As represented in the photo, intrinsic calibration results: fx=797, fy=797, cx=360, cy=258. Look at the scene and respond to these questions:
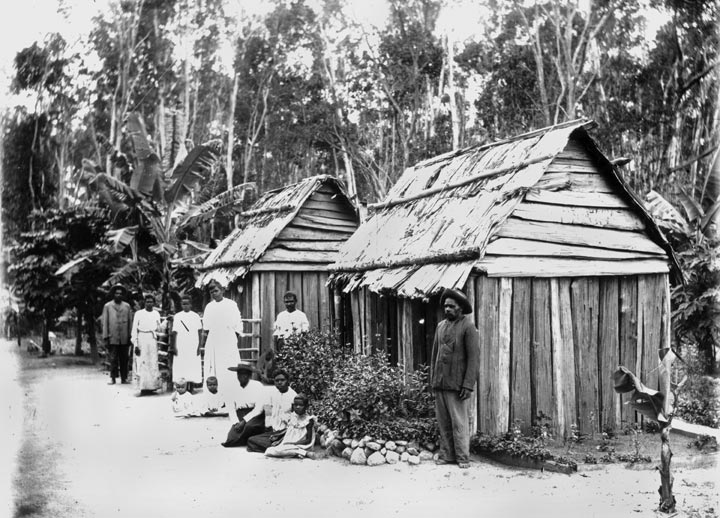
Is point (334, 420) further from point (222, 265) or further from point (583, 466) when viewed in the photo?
point (222, 265)

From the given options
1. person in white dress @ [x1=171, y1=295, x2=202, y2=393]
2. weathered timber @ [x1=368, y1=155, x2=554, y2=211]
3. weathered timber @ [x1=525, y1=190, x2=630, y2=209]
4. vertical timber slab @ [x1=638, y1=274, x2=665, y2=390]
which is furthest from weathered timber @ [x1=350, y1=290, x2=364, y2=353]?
vertical timber slab @ [x1=638, y1=274, x2=665, y2=390]

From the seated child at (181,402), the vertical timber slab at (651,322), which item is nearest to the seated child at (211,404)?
the seated child at (181,402)

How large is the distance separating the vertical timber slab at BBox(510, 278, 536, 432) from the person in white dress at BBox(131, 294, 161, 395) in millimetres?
8051

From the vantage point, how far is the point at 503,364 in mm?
9141

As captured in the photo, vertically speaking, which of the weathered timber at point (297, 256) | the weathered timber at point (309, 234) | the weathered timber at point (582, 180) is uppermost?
the weathered timber at point (582, 180)

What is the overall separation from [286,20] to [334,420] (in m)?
14.7

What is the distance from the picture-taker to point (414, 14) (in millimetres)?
25922

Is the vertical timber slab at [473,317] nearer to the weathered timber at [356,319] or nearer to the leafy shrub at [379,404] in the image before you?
the leafy shrub at [379,404]

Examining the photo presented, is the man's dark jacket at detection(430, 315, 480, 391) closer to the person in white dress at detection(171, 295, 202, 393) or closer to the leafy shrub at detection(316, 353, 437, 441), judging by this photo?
the leafy shrub at detection(316, 353, 437, 441)

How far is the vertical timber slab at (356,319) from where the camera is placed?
12.5m

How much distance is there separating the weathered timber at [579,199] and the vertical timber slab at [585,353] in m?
0.99

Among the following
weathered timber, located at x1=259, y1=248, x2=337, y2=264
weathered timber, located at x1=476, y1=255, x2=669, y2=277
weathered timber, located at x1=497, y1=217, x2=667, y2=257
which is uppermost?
weathered timber, located at x1=497, y1=217, x2=667, y2=257

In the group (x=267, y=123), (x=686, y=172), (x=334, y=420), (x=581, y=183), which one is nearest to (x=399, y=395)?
(x=334, y=420)

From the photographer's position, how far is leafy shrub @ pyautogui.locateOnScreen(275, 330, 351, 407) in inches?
462
